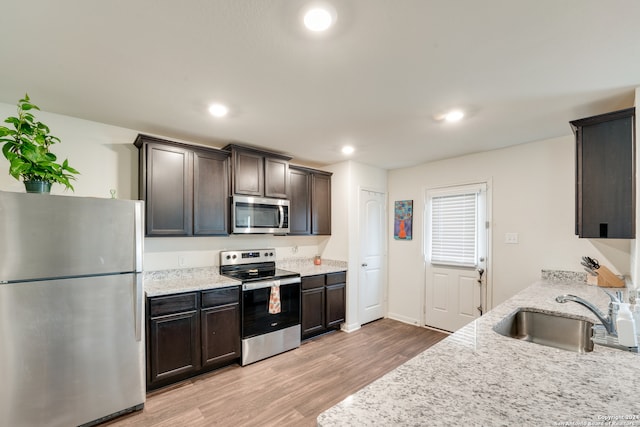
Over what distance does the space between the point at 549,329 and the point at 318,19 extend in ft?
7.67

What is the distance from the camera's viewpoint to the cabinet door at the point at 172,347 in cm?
238

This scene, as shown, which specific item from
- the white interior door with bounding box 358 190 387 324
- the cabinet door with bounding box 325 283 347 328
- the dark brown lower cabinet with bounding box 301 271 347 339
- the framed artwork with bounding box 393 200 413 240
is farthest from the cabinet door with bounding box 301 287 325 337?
the framed artwork with bounding box 393 200 413 240

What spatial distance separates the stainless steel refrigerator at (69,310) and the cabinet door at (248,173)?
3.88 feet

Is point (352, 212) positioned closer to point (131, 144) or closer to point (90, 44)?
point (131, 144)

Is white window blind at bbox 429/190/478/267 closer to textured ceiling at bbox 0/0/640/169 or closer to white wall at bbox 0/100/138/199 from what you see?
textured ceiling at bbox 0/0/640/169

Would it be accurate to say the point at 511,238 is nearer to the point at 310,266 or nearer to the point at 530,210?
the point at 530,210

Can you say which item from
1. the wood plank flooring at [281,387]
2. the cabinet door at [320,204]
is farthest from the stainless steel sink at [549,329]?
the cabinet door at [320,204]

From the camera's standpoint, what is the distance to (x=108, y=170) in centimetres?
268

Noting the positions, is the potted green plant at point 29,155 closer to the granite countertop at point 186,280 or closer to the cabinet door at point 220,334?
the granite countertop at point 186,280

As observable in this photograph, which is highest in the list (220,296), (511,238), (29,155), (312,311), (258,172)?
(258,172)

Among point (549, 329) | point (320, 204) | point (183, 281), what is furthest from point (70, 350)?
point (549, 329)

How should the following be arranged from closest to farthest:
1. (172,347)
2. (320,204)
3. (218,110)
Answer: (218,110) → (172,347) → (320,204)

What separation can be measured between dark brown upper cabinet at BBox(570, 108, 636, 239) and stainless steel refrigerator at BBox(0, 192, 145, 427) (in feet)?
12.1

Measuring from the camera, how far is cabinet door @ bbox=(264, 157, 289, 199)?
3432 millimetres
